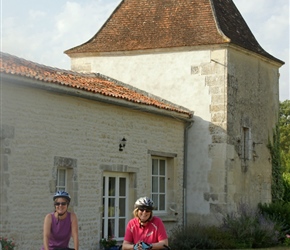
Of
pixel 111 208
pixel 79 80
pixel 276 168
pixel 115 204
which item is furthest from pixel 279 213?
pixel 79 80

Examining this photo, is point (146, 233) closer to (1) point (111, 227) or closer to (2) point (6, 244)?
(2) point (6, 244)

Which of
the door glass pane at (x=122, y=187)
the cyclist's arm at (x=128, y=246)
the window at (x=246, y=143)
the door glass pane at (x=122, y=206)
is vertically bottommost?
the cyclist's arm at (x=128, y=246)

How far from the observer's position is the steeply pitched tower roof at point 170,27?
1914 centimetres

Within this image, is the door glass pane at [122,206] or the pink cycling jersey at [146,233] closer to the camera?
the pink cycling jersey at [146,233]

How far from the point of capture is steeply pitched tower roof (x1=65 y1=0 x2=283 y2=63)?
19.1 m

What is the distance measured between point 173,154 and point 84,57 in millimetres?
4660

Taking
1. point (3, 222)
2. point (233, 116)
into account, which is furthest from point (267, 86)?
point (3, 222)

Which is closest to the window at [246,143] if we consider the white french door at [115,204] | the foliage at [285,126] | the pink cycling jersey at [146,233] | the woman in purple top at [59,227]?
the white french door at [115,204]

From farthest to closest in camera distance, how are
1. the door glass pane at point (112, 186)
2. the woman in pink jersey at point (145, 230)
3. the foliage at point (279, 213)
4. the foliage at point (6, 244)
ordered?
the foliage at point (279, 213) < the door glass pane at point (112, 186) < the foliage at point (6, 244) < the woman in pink jersey at point (145, 230)

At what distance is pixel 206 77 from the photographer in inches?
739

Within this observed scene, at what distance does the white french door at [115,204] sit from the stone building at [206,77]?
280 cm

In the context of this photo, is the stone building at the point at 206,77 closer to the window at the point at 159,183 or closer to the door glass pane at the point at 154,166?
the window at the point at 159,183

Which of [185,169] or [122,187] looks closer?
[122,187]

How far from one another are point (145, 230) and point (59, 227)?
1137mm
